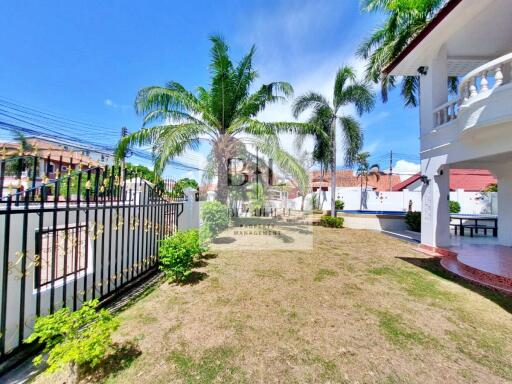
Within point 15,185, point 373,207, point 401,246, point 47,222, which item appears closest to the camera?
point 15,185

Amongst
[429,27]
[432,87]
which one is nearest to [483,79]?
[429,27]

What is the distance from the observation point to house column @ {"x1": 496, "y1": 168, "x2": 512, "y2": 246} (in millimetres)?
8242

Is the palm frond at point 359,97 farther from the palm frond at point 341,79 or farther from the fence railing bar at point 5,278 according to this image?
the fence railing bar at point 5,278

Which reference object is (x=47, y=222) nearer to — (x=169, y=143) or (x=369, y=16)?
(x=169, y=143)

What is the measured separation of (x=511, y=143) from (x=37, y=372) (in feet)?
29.3

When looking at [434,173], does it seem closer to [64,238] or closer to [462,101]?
[462,101]

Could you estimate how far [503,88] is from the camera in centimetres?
470

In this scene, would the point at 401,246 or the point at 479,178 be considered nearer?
the point at 401,246

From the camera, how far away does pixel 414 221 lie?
470 inches

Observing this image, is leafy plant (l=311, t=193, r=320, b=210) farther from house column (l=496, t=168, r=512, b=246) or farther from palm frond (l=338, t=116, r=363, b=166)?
house column (l=496, t=168, r=512, b=246)

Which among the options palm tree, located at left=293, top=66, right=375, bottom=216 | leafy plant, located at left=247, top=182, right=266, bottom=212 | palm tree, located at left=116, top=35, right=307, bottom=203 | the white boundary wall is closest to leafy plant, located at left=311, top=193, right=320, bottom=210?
the white boundary wall

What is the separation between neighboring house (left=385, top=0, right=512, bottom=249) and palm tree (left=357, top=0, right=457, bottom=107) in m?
2.66

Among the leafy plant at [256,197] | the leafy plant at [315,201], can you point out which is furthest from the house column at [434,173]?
the leafy plant at [315,201]

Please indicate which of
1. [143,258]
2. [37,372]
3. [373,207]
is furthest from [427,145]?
[373,207]
